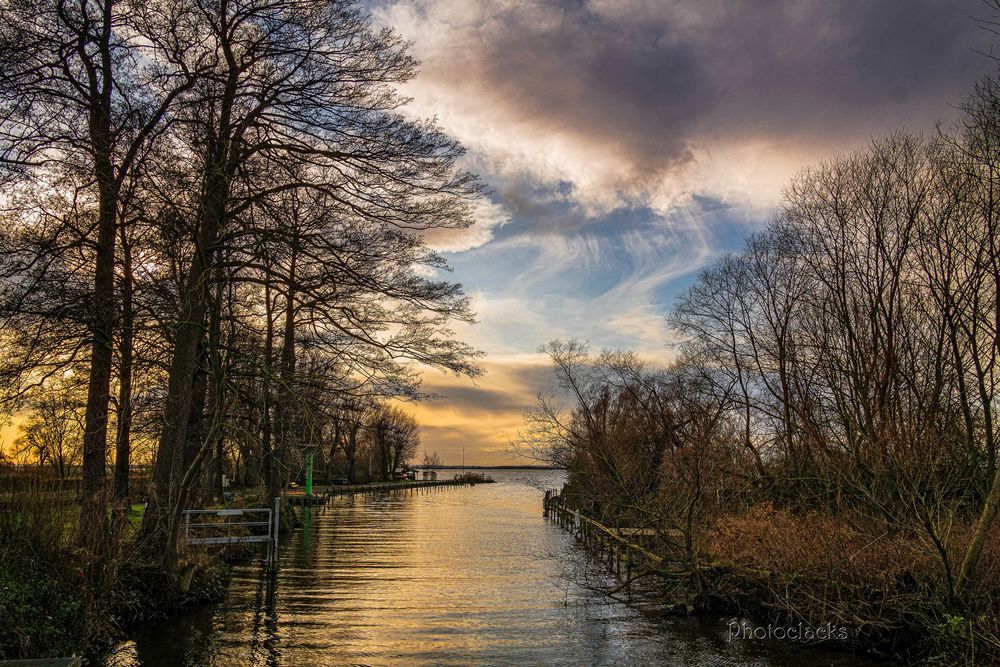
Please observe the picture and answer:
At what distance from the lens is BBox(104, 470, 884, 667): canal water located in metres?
11.5

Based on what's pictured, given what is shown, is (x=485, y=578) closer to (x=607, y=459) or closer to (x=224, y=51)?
(x=607, y=459)

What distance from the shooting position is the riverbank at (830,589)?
1084 cm

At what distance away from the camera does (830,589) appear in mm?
12781

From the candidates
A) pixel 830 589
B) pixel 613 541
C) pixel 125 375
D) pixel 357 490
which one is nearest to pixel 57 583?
pixel 125 375

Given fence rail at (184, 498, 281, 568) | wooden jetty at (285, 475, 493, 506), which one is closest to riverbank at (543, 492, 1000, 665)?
fence rail at (184, 498, 281, 568)

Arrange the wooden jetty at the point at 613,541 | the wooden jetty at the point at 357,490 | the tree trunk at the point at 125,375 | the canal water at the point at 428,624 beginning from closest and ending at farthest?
the canal water at the point at 428,624 → the tree trunk at the point at 125,375 → the wooden jetty at the point at 613,541 → the wooden jetty at the point at 357,490

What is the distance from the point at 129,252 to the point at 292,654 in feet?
33.1

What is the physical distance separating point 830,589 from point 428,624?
7762mm

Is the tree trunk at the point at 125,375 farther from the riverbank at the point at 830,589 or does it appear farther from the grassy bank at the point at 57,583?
the riverbank at the point at 830,589

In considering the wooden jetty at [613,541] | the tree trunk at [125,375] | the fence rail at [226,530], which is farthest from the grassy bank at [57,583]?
the wooden jetty at [613,541]

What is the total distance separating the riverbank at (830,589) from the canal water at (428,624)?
0.62 meters

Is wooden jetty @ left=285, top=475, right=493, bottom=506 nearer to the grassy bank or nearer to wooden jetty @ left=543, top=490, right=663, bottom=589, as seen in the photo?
wooden jetty @ left=543, top=490, right=663, bottom=589

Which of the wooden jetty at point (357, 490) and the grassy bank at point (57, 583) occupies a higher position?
the grassy bank at point (57, 583)

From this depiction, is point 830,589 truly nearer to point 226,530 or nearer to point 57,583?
point 57,583
